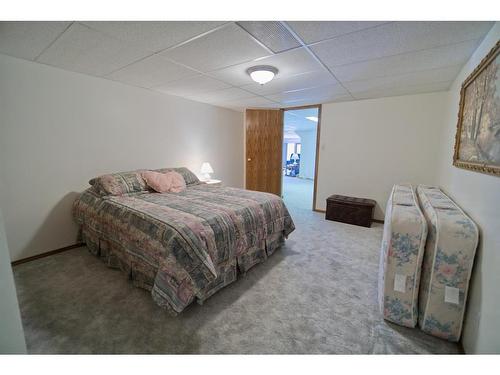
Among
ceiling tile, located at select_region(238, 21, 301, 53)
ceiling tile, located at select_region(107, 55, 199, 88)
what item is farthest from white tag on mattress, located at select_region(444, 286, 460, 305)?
ceiling tile, located at select_region(107, 55, 199, 88)

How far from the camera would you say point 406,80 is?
2656 mm

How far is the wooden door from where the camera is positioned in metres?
4.62

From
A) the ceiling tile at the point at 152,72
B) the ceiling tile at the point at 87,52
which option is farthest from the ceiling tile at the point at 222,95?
the ceiling tile at the point at 87,52

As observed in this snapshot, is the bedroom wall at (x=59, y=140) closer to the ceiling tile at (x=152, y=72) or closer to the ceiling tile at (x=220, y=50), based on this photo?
the ceiling tile at (x=152, y=72)

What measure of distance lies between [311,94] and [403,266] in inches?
108

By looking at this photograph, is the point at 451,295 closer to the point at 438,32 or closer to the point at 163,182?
the point at 438,32

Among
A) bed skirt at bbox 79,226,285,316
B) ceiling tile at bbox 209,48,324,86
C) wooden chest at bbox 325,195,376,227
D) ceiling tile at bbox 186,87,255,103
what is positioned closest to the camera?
bed skirt at bbox 79,226,285,316

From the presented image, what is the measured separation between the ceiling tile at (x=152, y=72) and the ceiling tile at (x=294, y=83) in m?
0.93

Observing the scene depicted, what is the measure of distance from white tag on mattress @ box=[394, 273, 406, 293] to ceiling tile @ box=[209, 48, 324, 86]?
1897mm

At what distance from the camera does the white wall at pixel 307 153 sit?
Result: 9258 mm

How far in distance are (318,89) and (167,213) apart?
2620mm

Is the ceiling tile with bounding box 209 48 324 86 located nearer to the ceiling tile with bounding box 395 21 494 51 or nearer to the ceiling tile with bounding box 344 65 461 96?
the ceiling tile with bounding box 395 21 494 51

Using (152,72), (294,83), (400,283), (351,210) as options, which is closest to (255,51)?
(294,83)
